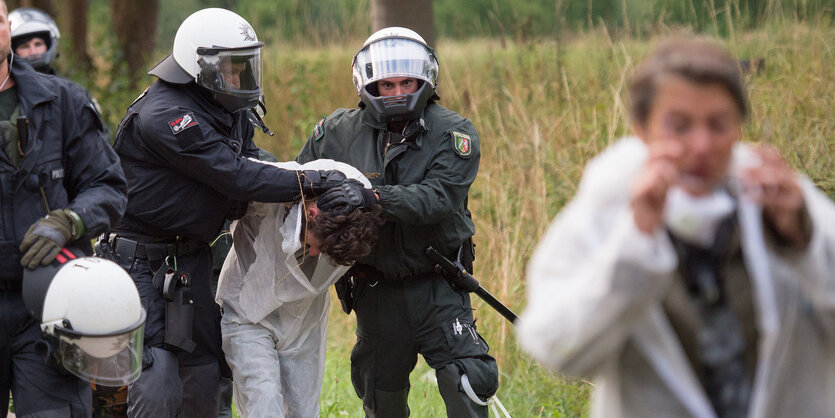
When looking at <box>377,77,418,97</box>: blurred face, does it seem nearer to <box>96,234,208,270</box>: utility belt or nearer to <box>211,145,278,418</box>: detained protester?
<box>211,145,278,418</box>: detained protester

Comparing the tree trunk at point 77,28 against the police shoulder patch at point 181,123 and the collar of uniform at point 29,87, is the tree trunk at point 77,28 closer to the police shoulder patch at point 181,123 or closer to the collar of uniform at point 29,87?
the police shoulder patch at point 181,123

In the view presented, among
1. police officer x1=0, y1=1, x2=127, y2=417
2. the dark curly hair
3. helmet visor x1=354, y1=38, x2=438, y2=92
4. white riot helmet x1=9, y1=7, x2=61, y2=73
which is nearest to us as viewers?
police officer x1=0, y1=1, x2=127, y2=417

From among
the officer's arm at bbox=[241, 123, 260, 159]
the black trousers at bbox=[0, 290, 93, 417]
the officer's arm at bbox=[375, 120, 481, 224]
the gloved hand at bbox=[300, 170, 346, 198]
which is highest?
the officer's arm at bbox=[241, 123, 260, 159]

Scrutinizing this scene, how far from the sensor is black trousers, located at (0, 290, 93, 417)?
3918mm

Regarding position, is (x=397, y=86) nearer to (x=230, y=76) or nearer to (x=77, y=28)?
(x=230, y=76)

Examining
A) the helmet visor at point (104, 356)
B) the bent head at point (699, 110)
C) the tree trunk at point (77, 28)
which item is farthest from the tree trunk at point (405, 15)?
the tree trunk at point (77, 28)

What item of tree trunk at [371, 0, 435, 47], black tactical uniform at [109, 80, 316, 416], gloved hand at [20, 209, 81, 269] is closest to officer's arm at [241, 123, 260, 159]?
black tactical uniform at [109, 80, 316, 416]

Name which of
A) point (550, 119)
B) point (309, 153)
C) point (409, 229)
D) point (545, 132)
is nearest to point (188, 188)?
point (309, 153)

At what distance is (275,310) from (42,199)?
55.6 inches

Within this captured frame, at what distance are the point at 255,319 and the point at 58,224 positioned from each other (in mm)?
1285

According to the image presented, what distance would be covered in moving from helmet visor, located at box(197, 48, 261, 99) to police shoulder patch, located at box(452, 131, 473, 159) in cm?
104

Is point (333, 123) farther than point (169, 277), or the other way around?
point (333, 123)

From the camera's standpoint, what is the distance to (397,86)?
16.8 ft

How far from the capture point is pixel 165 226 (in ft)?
15.9
